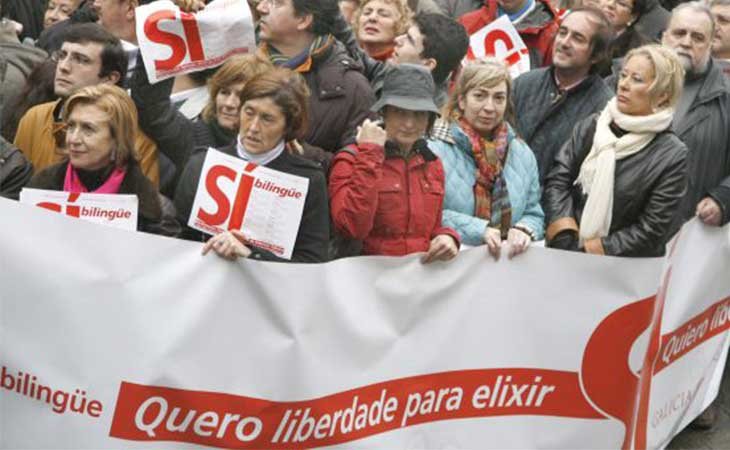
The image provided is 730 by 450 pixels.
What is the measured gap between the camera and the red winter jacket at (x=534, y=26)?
1054 cm

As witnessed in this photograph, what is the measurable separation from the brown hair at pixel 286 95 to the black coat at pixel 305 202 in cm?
16

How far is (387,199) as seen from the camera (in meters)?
7.36

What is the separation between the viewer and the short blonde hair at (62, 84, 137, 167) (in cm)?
694

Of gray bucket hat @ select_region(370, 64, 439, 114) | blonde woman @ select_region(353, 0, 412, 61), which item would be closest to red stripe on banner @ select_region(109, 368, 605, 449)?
gray bucket hat @ select_region(370, 64, 439, 114)

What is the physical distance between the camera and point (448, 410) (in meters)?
7.36

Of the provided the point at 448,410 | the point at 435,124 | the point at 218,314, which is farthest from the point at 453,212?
the point at 218,314

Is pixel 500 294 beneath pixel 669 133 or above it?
beneath

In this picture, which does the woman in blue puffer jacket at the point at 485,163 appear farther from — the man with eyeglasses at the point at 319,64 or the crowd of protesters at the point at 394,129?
the man with eyeglasses at the point at 319,64

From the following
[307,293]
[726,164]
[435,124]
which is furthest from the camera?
[726,164]

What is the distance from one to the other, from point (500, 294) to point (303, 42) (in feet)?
5.66

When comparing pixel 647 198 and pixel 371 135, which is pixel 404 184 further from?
pixel 647 198

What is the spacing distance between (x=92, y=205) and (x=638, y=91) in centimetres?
293

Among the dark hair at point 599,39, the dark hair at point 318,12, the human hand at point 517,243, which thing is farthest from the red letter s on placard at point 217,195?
the dark hair at point 599,39

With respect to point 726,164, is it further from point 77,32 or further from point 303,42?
point 77,32
